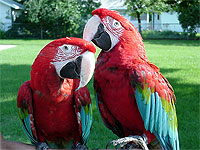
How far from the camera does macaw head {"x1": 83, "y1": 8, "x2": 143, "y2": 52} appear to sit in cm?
134

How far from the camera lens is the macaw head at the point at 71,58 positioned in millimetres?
1249

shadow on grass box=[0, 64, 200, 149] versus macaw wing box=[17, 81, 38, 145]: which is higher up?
macaw wing box=[17, 81, 38, 145]

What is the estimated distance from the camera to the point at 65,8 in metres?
13.6

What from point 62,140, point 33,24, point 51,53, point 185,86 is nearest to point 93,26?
point 51,53

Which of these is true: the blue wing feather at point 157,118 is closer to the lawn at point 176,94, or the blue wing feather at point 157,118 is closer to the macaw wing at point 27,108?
the macaw wing at point 27,108

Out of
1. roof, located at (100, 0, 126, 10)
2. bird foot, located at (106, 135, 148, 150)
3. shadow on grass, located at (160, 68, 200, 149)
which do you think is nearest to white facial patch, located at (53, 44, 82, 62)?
bird foot, located at (106, 135, 148, 150)

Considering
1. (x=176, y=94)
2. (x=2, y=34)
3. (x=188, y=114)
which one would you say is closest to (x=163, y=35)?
(x=2, y=34)

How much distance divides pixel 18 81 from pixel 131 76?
3884mm

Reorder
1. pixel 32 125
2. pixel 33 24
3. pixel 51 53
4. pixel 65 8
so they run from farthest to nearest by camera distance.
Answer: pixel 33 24 < pixel 65 8 < pixel 32 125 < pixel 51 53

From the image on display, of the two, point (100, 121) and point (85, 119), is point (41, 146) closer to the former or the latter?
point (85, 119)

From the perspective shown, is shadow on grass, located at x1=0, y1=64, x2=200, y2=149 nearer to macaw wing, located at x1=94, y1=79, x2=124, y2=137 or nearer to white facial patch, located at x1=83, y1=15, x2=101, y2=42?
macaw wing, located at x1=94, y1=79, x2=124, y2=137

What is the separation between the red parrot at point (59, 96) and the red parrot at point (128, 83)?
4.9 inches

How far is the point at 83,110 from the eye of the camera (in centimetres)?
145

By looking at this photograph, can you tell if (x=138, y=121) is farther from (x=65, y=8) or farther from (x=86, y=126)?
(x=65, y=8)
